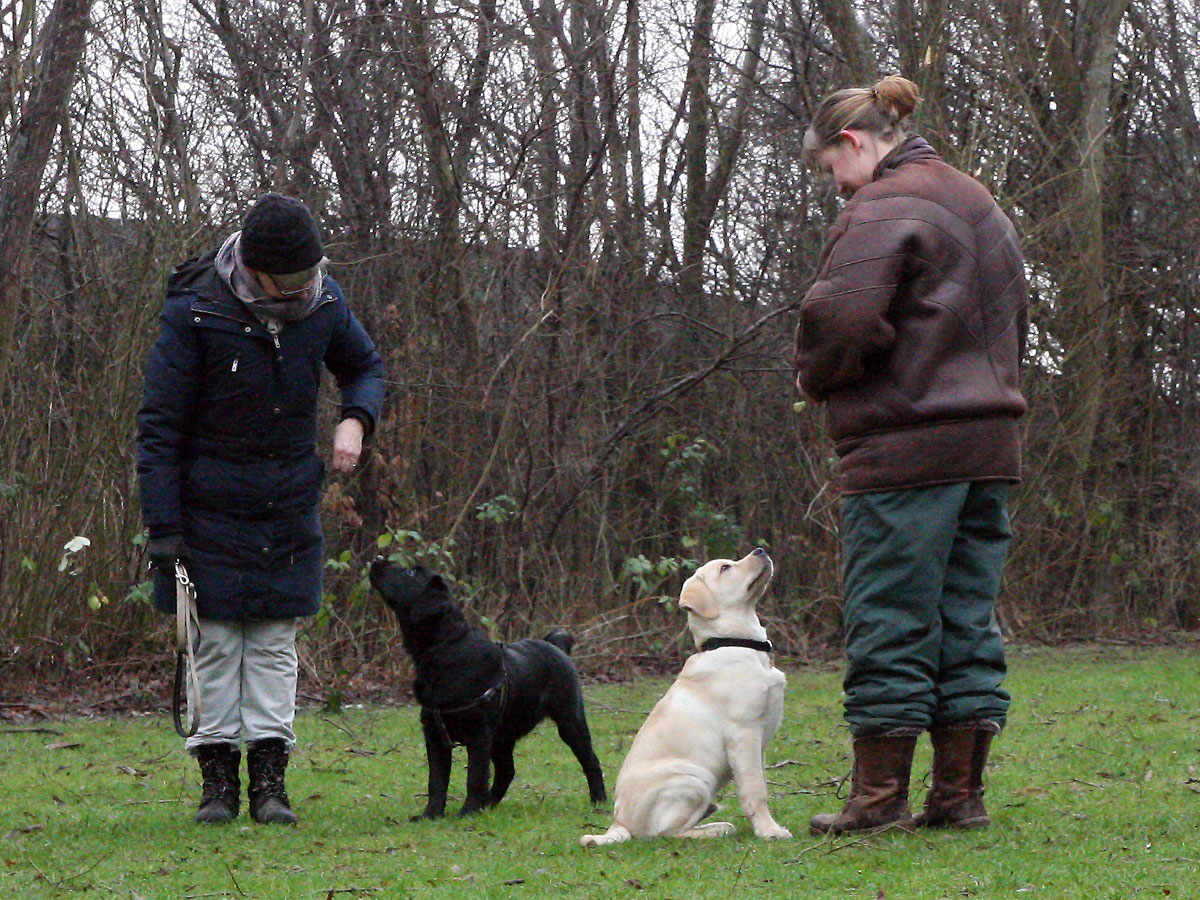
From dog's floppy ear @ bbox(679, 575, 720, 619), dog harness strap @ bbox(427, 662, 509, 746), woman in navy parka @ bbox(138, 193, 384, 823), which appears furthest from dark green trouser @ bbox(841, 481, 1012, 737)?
woman in navy parka @ bbox(138, 193, 384, 823)

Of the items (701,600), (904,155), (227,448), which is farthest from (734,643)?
(227,448)

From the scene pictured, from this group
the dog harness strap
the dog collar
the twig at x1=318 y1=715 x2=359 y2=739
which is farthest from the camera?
the twig at x1=318 y1=715 x2=359 y2=739

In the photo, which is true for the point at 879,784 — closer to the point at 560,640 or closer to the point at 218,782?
the point at 560,640

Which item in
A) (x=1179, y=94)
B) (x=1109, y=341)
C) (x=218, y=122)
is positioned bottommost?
(x=1109, y=341)

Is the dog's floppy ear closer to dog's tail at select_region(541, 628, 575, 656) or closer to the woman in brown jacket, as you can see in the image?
the woman in brown jacket

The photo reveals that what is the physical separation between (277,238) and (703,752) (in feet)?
6.77

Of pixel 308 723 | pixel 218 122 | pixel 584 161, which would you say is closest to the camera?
pixel 308 723

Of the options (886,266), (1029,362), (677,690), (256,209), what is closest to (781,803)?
(677,690)

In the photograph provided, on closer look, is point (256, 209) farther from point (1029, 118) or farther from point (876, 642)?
point (1029, 118)

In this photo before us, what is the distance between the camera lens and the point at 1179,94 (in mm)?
13555

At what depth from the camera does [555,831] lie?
183 inches

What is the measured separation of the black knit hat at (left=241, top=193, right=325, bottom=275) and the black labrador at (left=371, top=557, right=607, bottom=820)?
1196 millimetres

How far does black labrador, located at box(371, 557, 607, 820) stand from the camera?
5.04 meters

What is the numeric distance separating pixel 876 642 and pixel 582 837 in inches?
44.0
